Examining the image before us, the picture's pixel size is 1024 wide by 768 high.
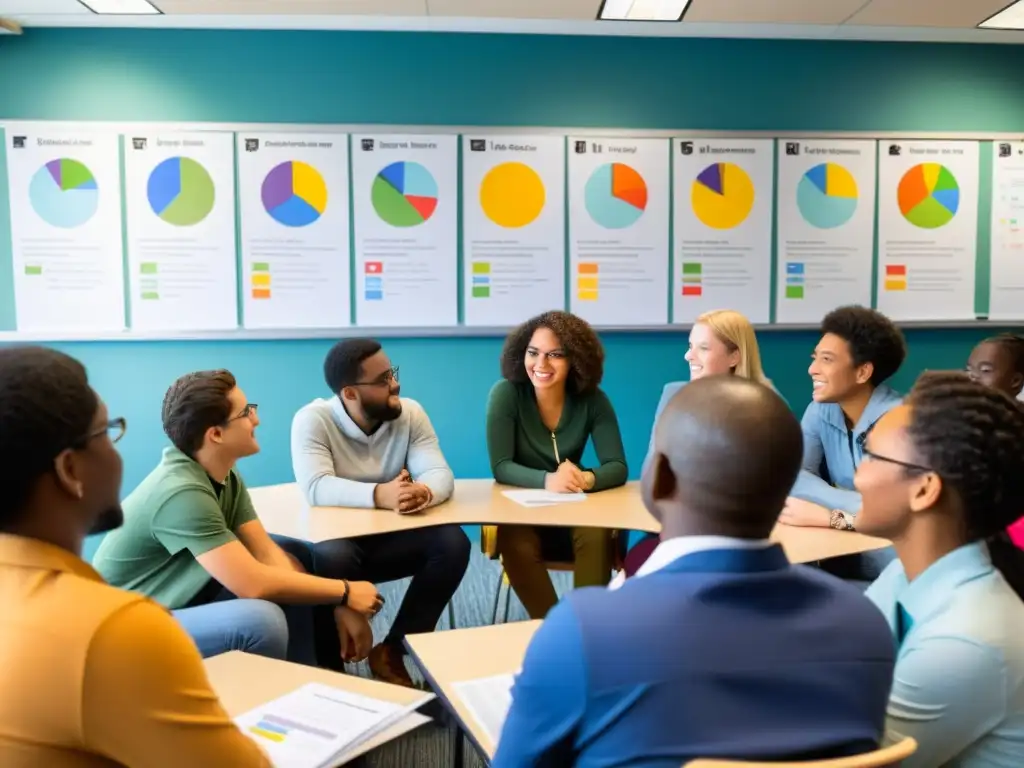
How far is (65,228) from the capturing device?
13.8 feet

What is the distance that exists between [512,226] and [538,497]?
1.91 meters

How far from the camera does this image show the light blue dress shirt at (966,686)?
114 centimetres

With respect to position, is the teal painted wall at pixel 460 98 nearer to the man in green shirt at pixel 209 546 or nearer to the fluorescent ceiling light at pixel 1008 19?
the fluorescent ceiling light at pixel 1008 19

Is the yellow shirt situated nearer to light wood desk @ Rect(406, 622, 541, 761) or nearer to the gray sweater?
light wood desk @ Rect(406, 622, 541, 761)

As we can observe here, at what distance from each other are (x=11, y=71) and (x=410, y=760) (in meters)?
4.03

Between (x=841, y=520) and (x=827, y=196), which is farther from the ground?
(x=827, y=196)

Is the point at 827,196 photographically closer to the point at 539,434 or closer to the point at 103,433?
the point at 539,434

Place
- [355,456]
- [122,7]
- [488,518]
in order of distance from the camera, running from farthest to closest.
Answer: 1. [122,7]
2. [355,456]
3. [488,518]

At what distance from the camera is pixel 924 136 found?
4508 mm

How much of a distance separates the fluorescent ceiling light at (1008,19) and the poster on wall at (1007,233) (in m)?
0.62

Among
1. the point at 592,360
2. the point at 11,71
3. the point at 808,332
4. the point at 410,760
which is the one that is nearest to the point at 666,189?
the point at 808,332

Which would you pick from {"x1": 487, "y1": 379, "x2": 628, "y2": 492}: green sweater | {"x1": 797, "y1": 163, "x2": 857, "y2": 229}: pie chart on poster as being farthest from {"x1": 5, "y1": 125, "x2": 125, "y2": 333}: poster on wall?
{"x1": 797, "y1": 163, "x2": 857, "y2": 229}: pie chart on poster

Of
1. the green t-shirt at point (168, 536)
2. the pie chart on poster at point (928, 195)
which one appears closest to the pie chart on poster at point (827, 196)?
the pie chart on poster at point (928, 195)

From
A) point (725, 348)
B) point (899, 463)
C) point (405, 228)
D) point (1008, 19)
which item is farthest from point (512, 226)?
point (899, 463)
